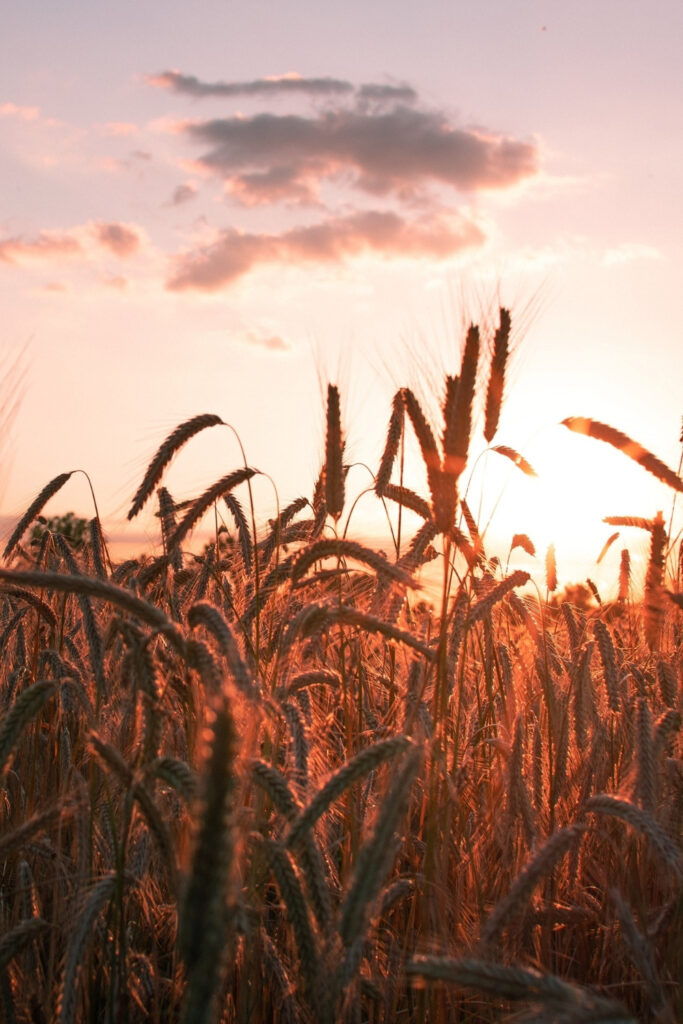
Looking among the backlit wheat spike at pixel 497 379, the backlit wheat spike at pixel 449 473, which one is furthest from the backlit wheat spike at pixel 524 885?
the backlit wheat spike at pixel 497 379

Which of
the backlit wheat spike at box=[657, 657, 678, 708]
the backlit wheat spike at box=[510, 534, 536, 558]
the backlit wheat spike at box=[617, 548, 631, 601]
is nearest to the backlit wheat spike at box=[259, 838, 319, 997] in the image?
the backlit wheat spike at box=[657, 657, 678, 708]

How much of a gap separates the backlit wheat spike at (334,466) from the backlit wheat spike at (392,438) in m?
0.83

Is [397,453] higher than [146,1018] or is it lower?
higher

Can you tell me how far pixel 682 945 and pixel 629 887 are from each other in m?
0.46

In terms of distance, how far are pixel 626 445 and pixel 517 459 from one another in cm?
73

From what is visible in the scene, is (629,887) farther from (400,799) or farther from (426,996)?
(400,799)

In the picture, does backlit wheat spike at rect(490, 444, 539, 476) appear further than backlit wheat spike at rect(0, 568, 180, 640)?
Yes

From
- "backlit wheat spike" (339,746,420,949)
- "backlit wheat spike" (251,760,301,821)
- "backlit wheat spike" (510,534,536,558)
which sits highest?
"backlit wheat spike" (510,534,536,558)

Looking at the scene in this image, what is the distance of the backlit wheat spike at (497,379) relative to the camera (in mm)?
2857

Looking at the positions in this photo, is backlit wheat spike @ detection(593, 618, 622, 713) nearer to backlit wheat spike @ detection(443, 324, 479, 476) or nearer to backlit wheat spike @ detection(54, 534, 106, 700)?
backlit wheat spike @ detection(443, 324, 479, 476)

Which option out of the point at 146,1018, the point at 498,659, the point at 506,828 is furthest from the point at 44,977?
the point at 498,659

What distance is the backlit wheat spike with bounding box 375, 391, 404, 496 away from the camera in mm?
3529

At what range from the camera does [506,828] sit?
2770 mm

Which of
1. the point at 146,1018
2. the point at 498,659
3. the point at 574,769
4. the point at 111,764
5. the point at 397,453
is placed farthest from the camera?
the point at 498,659
